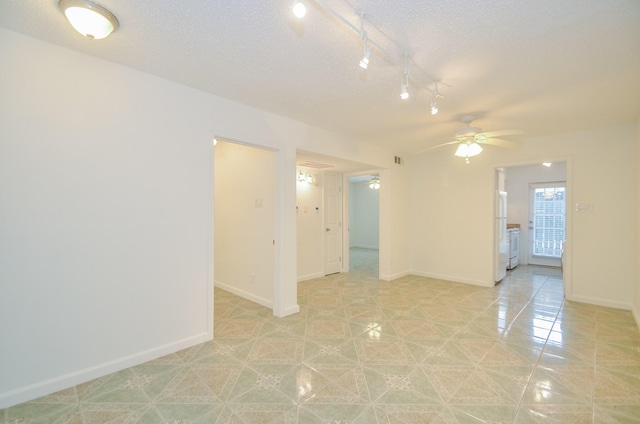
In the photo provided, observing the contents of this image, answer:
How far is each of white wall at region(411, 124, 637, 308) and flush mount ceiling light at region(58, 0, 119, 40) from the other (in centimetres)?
521

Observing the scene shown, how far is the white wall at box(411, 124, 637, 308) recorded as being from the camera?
3828 mm

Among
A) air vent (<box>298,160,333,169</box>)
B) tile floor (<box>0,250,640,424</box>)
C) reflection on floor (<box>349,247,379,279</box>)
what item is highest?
air vent (<box>298,160,333,169</box>)

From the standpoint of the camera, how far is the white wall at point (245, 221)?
384 centimetres

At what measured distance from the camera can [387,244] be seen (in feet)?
17.7

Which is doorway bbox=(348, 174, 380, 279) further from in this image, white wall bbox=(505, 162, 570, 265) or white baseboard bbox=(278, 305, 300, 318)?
white baseboard bbox=(278, 305, 300, 318)

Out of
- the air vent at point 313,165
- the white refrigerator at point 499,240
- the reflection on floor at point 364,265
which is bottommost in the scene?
the reflection on floor at point 364,265

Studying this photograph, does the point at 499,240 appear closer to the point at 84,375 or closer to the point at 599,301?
the point at 599,301

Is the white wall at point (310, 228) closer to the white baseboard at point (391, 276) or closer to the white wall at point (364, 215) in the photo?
the white baseboard at point (391, 276)

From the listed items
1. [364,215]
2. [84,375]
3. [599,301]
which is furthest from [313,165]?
[364,215]

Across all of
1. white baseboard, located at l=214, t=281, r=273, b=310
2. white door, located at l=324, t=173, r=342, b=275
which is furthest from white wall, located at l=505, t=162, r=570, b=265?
white baseboard, located at l=214, t=281, r=273, b=310

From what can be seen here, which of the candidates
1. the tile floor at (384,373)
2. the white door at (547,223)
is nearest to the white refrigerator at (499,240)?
the tile floor at (384,373)

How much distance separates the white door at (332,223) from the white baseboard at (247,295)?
1958 millimetres

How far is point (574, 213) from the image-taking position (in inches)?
165

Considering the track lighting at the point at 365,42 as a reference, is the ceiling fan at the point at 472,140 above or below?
below
